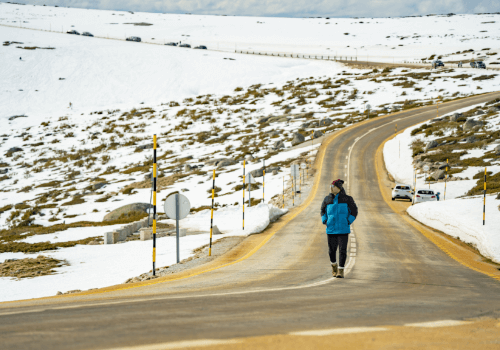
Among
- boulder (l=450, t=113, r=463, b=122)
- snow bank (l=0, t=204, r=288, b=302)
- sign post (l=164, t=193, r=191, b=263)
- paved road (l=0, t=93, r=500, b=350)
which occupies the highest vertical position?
boulder (l=450, t=113, r=463, b=122)

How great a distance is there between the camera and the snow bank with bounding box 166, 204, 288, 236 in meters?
21.2

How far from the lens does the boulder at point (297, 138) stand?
183ft

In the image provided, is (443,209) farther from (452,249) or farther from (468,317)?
(468,317)

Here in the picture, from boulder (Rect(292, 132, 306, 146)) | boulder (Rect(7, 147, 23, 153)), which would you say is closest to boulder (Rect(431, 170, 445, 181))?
boulder (Rect(292, 132, 306, 146))

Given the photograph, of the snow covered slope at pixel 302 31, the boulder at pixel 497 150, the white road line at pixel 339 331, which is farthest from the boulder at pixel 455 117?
the snow covered slope at pixel 302 31

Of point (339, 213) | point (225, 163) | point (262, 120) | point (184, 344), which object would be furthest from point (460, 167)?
point (262, 120)

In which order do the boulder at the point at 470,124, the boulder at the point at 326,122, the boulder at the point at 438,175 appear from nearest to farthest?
the boulder at the point at 438,175
the boulder at the point at 470,124
the boulder at the point at 326,122

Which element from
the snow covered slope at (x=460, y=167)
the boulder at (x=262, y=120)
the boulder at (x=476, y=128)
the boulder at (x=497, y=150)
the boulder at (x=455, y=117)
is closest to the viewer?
the snow covered slope at (x=460, y=167)

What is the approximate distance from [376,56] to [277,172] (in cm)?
9224

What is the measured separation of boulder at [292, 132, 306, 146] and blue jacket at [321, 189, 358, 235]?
46784 mm

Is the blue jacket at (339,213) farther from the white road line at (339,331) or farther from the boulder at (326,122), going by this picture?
the boulder at (326,122)

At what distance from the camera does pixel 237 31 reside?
172500mm

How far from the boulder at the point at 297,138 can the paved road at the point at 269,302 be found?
40372 millimetres

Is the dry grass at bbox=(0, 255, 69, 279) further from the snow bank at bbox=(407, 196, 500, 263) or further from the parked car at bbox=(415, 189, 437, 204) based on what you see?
the parked car at bbox=(415, 189, 437, 204)
